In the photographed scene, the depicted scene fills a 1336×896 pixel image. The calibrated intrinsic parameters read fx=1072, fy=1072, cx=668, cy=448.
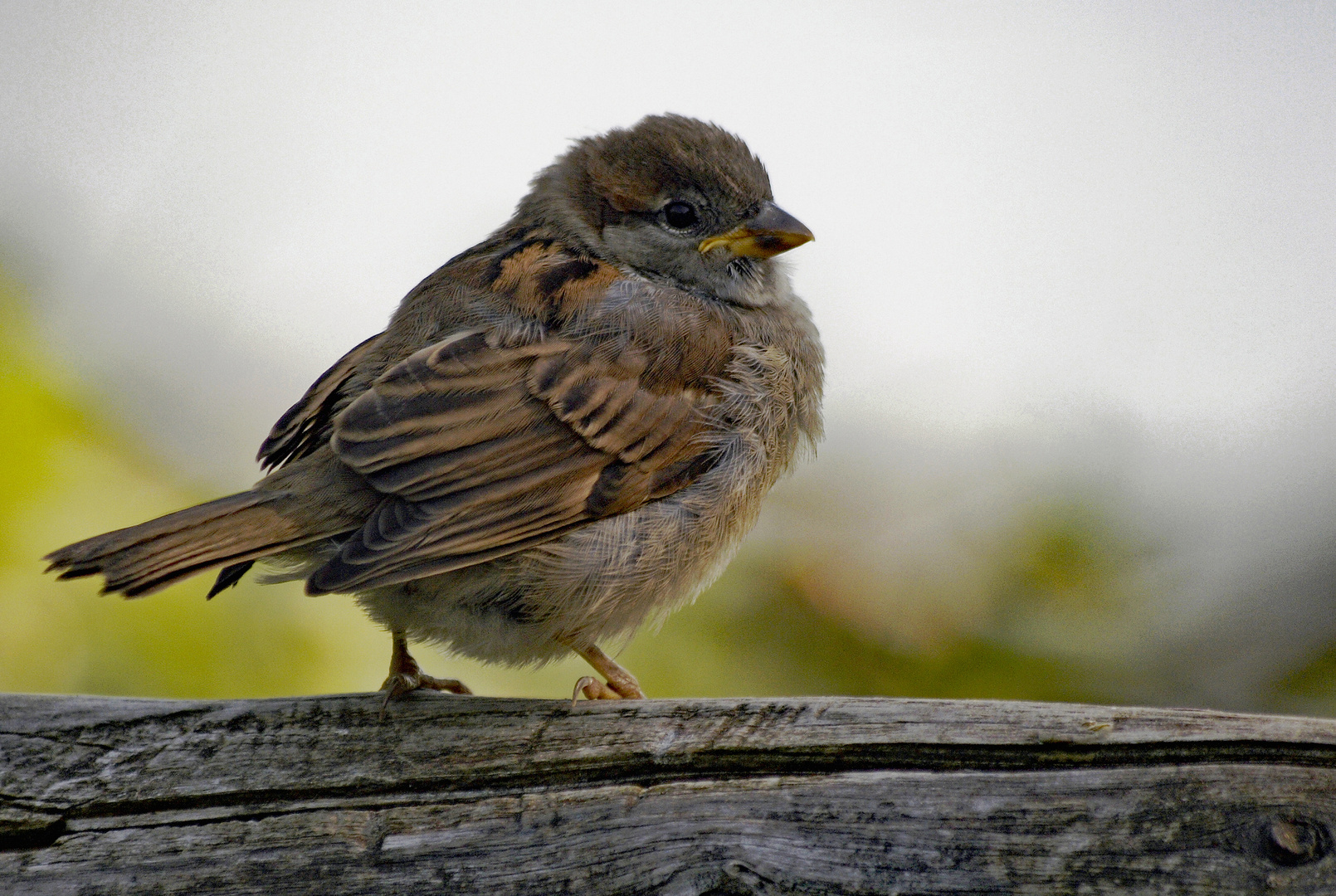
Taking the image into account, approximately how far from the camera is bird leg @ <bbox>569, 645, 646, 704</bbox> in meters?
2.78

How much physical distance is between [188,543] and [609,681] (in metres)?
1.13

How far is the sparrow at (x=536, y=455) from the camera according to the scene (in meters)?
2.34

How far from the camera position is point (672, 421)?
9.04ft

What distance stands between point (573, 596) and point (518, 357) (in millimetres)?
618

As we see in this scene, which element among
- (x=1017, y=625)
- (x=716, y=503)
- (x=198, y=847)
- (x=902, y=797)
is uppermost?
(x=1017, y=625)

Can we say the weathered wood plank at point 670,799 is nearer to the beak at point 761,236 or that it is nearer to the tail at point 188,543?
the tail at point 188,543

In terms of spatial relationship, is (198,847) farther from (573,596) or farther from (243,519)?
(573,596)

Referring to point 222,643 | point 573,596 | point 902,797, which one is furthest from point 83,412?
point 902,797

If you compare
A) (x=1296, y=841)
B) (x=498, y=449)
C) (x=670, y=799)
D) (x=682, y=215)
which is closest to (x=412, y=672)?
(x=498, y=449)

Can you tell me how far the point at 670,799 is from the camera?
1994 mm

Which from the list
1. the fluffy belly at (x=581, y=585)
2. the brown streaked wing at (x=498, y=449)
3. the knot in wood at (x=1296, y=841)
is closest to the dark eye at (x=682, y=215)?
the brown streaked wing at (x=498, y=449)

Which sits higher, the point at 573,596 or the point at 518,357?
the point at 518,357

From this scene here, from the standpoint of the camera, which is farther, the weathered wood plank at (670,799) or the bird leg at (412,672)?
the bird leg at (412,672)

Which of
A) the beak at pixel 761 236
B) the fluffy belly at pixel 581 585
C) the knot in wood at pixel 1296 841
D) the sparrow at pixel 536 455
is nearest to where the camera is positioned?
the knot in wood at pixel 1296 841
